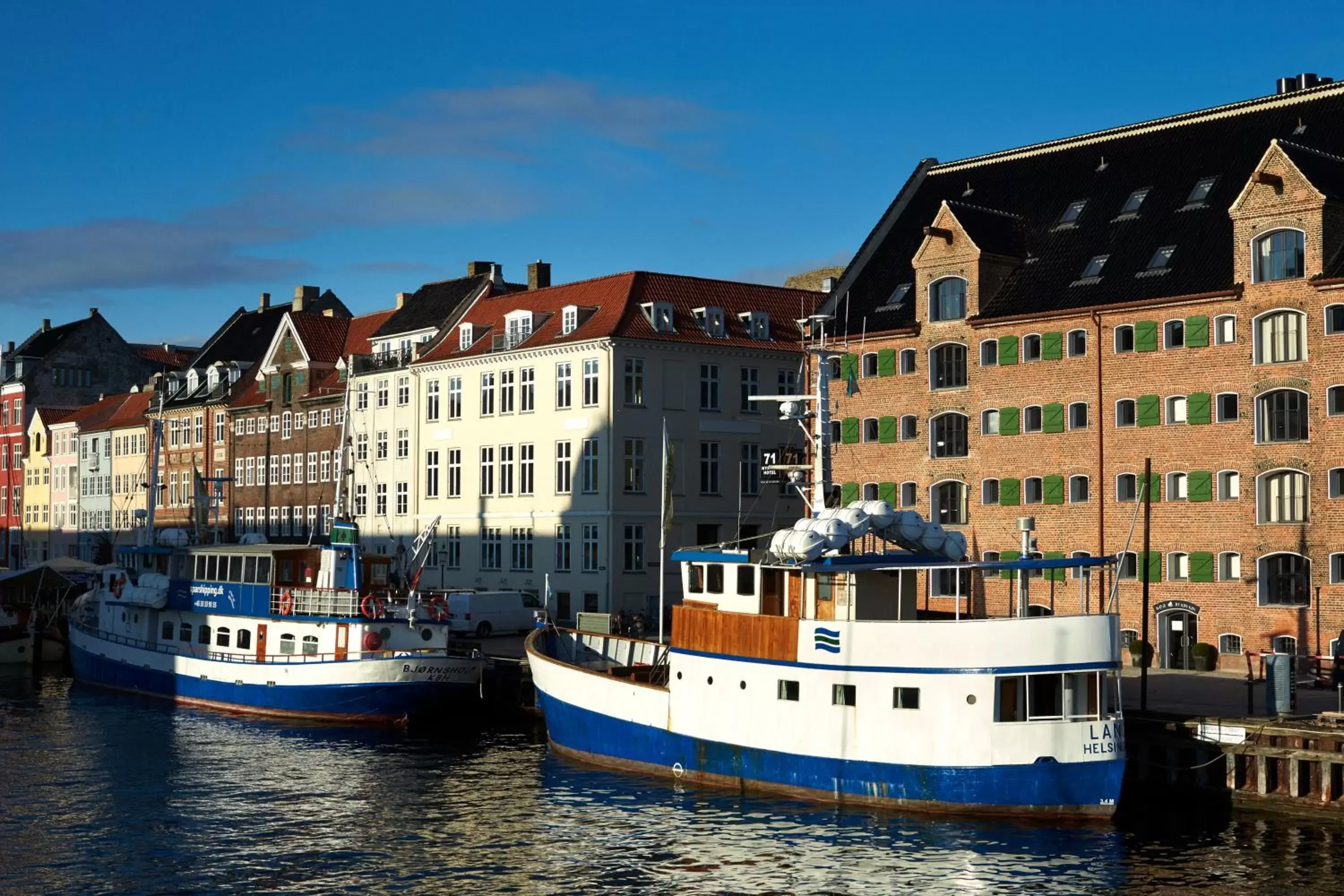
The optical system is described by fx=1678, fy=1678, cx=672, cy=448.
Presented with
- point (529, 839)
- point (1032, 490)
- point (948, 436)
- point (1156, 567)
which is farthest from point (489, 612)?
point (529, 839)

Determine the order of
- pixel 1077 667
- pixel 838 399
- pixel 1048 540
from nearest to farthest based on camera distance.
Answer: pixel 1077 667, pixel 1048 540, pixel 838 399

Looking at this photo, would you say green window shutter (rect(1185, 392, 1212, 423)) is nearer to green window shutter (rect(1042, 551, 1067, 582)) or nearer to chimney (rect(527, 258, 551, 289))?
green window shutter (rect(1042, 551, 1067, 582))

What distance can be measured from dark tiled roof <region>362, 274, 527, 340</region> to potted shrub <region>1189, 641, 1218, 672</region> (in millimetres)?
46240

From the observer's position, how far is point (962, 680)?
3681 centimetres

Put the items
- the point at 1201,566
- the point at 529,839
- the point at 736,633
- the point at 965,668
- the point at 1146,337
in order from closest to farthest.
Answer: the point at 529,839, the point at 965,668, the point at 736,633, the point at 1201,566, the point at 1146,337

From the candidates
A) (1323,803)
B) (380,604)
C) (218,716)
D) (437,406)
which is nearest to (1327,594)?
(1323,803)

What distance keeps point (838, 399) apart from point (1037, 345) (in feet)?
33.6

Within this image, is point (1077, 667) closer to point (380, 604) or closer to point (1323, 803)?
point (1323, 803)

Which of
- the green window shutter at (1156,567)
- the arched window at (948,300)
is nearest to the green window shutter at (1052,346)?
the arched window at (948,300)

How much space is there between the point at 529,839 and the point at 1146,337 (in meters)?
31.5

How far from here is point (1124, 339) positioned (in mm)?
58531

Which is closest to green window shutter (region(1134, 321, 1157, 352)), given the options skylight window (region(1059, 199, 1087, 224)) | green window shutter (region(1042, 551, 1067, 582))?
green window shutter (region(1042, 551, 1067, 582))

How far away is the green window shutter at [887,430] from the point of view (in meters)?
66.3

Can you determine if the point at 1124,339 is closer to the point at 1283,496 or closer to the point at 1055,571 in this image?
the point at 1283,496
